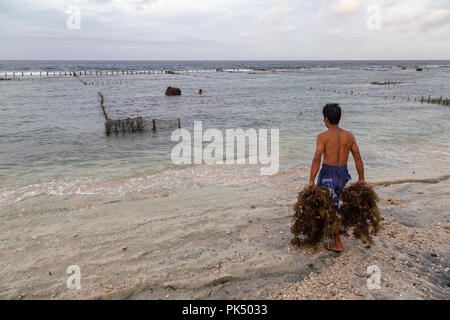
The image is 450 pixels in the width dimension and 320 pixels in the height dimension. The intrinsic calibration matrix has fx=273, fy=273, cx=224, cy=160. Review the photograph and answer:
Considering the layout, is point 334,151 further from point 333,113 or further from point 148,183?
point 148,183

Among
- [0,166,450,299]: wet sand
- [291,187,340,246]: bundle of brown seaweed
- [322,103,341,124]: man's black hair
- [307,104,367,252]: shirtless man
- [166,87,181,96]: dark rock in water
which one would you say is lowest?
[0,166,450,299]: wet sand

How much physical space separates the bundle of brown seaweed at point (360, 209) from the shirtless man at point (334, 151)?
154mm

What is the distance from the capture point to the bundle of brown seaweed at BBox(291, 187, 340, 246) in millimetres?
4512

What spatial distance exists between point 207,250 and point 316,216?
7.16 ft

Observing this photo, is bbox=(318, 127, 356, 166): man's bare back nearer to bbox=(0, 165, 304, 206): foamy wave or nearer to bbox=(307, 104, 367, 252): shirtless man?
bbox=(307, 104, 367, 252): shirtless man

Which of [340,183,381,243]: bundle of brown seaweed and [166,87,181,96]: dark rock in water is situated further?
[166,87,181,96]: dark rock in water

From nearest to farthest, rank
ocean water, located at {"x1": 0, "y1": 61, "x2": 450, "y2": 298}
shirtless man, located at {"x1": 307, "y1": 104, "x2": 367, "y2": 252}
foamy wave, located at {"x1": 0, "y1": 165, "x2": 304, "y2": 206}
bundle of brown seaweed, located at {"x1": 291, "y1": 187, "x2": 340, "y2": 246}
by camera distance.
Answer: shirtless man, located at {"x1": 307, "y1": 104, "x2": 367, "y2": 252} < bundle of brown seaweed, located at {"x1": 291, "y1": 187, "x2": 340, "y2": 246} < ocean water, located at {"x1": 0, "y1": 61, "x2": 450, "y2": 298} < foamy wave, located at {"x1": 0, "y1": 165, "x2": 304, "y2": 206}

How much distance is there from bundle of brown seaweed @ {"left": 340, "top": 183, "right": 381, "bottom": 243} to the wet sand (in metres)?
0.55

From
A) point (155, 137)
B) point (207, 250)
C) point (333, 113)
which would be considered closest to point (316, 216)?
point (333, 113)

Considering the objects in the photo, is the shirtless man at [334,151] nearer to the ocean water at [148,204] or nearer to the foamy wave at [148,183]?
the ocean water at [148,204]

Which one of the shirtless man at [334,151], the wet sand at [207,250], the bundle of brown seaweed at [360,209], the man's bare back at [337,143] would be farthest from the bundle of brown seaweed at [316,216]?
the man's bare back at [337,143]

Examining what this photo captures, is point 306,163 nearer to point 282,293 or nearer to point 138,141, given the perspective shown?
point 282,293

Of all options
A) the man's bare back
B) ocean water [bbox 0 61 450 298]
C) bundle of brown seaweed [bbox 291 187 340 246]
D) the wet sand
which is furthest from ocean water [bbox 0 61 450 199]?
the man's bare back

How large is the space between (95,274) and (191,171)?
19.9 feet
